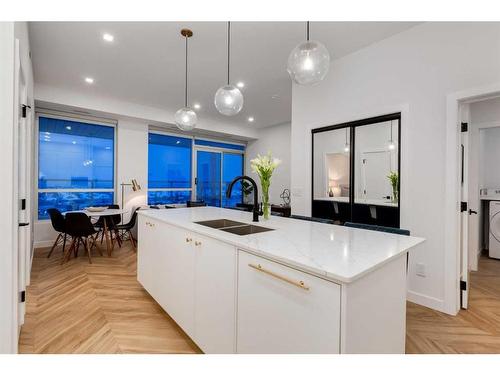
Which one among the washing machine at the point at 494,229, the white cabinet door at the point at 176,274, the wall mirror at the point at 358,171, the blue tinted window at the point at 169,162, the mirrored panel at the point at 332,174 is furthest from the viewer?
the blue tinted window at the point at 169,162

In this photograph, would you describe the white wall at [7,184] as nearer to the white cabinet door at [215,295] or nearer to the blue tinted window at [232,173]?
the white cabinet door at [215,295]

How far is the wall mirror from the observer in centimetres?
289

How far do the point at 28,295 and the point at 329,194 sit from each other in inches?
147

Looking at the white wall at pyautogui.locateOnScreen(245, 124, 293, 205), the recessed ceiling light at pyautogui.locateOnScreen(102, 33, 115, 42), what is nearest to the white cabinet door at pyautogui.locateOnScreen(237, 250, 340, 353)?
the recessed ceiling light at pyautogui.locateOnScreen(102, 33, 115, 42)

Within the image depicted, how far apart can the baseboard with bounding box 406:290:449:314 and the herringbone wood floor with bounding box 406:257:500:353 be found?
0.06 m

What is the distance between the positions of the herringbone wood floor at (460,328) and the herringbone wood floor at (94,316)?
5.81ft

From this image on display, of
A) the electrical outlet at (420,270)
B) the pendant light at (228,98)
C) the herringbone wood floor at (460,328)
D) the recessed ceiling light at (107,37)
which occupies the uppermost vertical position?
the recessed ceiling light at (107,37)

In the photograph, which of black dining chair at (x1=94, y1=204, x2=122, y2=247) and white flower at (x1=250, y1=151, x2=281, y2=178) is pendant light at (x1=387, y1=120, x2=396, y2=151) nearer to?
white flower at (x1=250, y1=151, x2=281, y2=178)

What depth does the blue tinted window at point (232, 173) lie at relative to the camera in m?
7.51

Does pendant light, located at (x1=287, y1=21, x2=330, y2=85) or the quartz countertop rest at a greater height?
pendant light, located at (x1=287, y1=21, x2=330, y2=85)

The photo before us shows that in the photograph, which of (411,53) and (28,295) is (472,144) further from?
(28,295)

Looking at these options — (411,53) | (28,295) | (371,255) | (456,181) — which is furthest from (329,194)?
(28,295)

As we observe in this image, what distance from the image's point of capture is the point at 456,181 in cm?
237

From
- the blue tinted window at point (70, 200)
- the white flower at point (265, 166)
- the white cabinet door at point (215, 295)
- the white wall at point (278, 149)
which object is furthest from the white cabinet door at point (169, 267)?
the white wall at point (278, 149)
